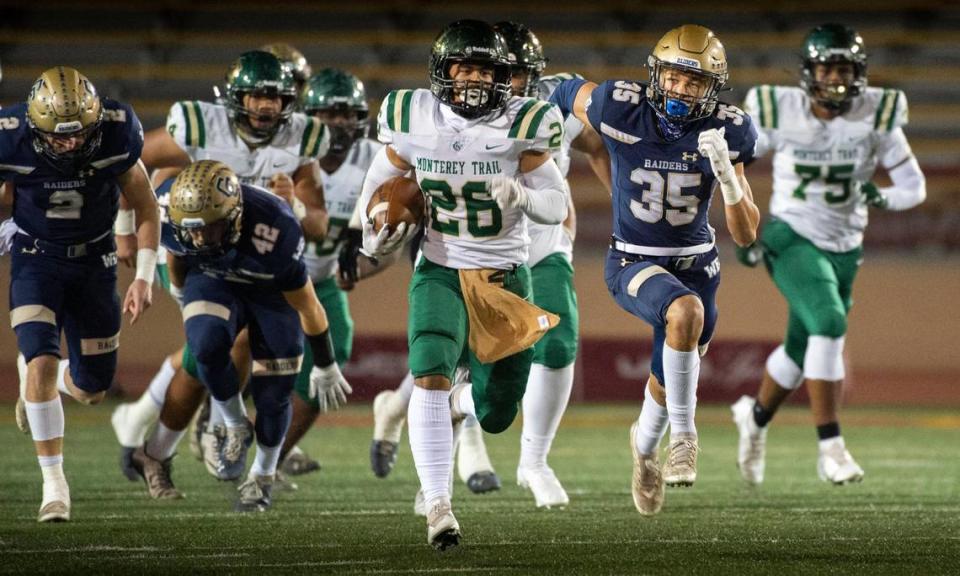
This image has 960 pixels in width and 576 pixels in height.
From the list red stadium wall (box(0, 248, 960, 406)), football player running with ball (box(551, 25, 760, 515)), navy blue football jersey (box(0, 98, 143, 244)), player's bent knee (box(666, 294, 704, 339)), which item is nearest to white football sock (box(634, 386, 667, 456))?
football player running with ball (box(551, 25, 760, 515))

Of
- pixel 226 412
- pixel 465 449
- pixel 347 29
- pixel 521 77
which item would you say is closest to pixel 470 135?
pixel 521 77

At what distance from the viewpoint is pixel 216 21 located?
14.6m

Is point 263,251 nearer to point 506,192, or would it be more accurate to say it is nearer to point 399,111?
point 399,111

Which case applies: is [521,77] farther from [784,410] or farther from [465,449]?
[784,410]

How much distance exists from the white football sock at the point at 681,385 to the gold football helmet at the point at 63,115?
2.08 metres

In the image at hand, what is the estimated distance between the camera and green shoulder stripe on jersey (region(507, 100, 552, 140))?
461cm

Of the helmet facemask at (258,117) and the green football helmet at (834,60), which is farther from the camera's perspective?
the green football helmet at (834,60)

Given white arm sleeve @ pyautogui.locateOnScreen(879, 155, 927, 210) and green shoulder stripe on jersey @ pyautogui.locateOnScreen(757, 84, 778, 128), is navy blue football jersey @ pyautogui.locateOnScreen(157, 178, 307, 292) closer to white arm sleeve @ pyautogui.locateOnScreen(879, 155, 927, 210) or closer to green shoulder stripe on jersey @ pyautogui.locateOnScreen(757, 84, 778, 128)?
green shoulder stripe on jersey @ pyautogui.locateOnScreen(757, 84, 778, 128)

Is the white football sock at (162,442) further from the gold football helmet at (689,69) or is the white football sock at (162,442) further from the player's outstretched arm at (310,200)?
the gold football helmet at (689,69)

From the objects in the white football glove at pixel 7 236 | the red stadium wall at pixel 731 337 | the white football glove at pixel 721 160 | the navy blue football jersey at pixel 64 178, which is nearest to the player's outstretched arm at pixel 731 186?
the white football glove at pixel 721 160

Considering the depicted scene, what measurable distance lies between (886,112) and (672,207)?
2.13 metres

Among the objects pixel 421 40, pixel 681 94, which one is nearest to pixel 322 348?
pixel 681 94

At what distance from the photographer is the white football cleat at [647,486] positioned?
5207 mm

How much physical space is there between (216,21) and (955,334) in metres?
7.61
